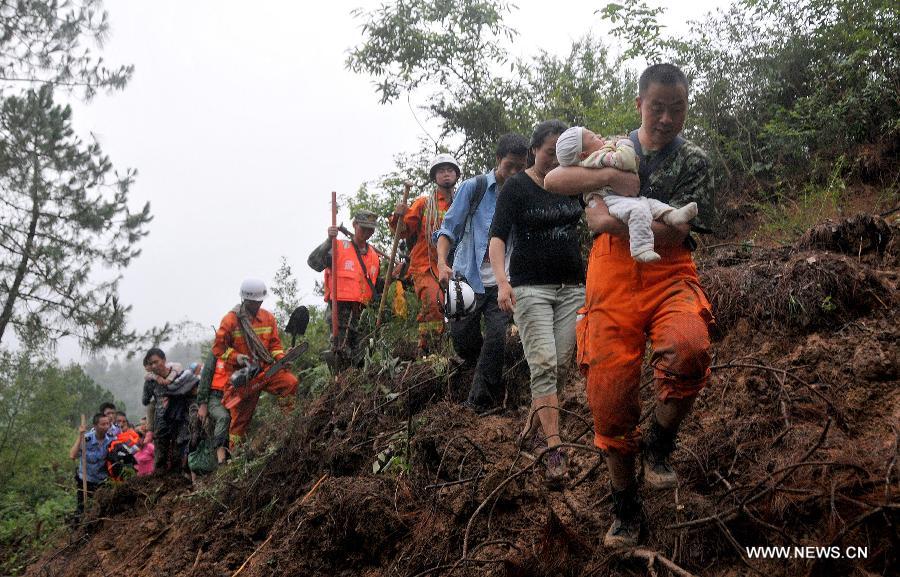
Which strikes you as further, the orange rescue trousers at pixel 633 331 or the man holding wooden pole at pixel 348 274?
the man holding wooden pole at pixel 348 274

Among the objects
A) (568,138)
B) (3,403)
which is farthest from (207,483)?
(3,403)

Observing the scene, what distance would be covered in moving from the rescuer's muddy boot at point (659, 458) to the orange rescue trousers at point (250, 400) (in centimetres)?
511

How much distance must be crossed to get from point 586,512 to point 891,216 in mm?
4251

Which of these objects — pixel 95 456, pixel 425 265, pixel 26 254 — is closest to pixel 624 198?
pixel 425 265

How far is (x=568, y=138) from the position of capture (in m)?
2.96

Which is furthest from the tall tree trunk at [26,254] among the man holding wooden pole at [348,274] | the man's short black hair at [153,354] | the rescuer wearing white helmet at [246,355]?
the man holding wooden pole at [348,274]

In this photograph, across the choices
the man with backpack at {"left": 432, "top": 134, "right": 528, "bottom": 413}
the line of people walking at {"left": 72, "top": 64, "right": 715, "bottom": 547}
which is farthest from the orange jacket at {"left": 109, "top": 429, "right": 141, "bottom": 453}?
the man with backpack at {"left": 432, "top": 134, "right": 528, "bottom": 413}

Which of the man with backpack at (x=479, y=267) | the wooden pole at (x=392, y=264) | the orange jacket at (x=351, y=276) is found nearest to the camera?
the man with backpack at (x=479, y=267)

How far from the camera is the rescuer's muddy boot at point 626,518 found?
9.14 feet

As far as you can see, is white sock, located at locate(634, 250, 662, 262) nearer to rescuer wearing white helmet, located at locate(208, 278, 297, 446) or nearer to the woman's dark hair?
the woman's dark hair

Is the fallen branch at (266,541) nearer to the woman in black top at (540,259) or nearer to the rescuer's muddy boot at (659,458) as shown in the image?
the woman in black top at (540,259)

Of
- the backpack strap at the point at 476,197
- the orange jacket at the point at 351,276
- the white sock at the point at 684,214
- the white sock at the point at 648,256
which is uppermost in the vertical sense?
the backpack strap at the point at 476,197

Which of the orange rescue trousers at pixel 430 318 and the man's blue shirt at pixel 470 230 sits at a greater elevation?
the man's blue shirt at pixel 470 230

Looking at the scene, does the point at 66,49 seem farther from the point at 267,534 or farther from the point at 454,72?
the point at 267,534
